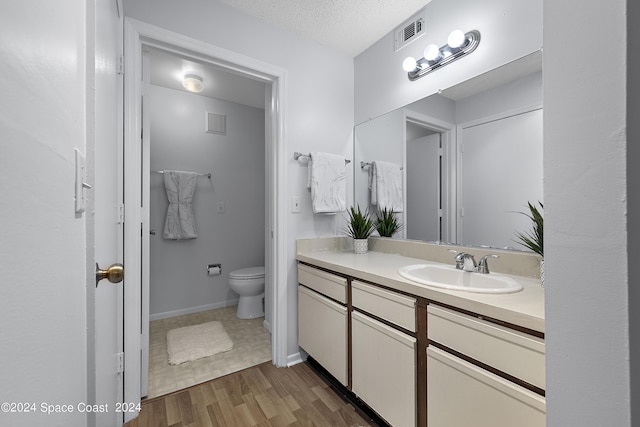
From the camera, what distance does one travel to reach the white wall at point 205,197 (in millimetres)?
2684

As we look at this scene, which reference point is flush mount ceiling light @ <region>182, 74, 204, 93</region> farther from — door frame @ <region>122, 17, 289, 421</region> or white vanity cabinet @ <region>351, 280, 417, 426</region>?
white vanity cabinet @ <region>351, 280, 417, 426</region>

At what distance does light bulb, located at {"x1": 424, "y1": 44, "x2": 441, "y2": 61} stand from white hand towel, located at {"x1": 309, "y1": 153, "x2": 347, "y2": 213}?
33.2 inches

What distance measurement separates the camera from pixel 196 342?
2.17m

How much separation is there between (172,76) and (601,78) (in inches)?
116

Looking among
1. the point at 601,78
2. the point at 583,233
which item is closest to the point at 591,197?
the point at 583,233

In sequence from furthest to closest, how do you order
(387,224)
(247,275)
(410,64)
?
(247,275)
(387,224)
(410,64)

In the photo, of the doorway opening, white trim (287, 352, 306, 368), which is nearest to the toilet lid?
the doorway opening

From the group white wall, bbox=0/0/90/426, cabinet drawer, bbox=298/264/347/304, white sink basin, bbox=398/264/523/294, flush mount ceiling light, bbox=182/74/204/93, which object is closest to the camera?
white wall, bbox=0/0/90/426

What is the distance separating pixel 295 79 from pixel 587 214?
6.34 feet

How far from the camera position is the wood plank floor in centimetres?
137

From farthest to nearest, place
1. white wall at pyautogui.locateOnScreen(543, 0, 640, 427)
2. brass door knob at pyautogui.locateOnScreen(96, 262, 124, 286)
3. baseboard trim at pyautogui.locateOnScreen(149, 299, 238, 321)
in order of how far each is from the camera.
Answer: baseboard trim at pyautogui.locateOnScreen(149, 299, 238, 321), brass door knob at pyautogui.locateOnScreen(96, 262, 124, 286), white wall at pyautogui.locateOnScreen(543, 0, 640, 427)

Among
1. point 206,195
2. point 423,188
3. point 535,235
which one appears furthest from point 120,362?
point 535,235

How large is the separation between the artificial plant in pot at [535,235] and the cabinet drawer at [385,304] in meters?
0.56

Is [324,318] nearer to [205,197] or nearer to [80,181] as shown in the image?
[80,181]
